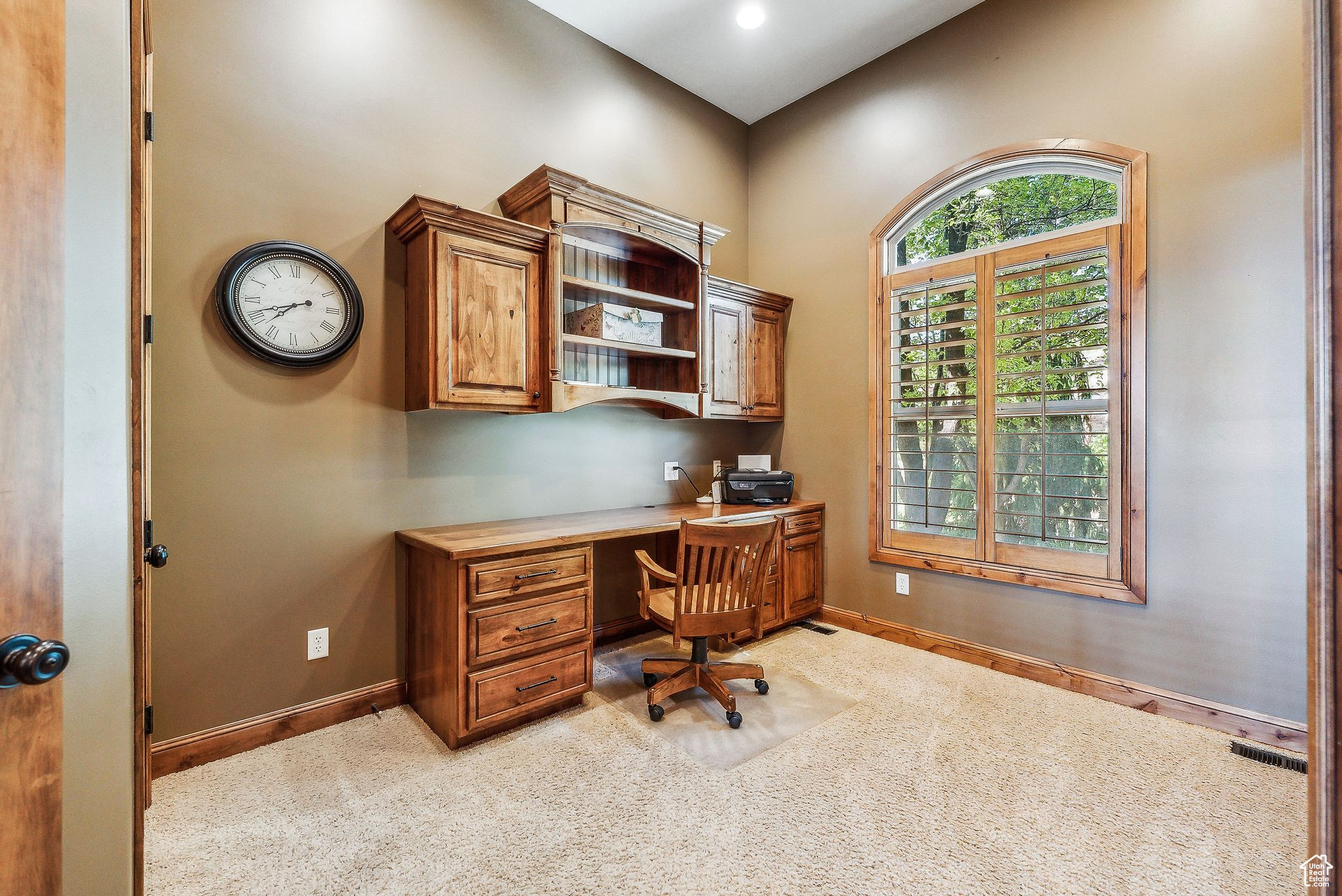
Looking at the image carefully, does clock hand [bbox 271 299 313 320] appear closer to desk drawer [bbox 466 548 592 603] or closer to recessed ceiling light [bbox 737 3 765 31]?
desk drawer [bbox 466 548 592 603]

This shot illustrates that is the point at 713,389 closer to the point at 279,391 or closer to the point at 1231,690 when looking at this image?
the point at 279,391

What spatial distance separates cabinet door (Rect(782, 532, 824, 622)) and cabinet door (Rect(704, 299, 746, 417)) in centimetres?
92

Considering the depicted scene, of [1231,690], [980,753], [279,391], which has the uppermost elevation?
[279,391]

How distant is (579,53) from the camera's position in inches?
128

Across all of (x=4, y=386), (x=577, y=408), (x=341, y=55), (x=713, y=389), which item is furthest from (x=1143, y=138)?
(x=4, y=386)

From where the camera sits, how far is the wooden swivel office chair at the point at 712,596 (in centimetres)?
237

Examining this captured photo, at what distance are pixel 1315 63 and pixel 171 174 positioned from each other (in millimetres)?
3024

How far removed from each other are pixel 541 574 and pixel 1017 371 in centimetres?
255

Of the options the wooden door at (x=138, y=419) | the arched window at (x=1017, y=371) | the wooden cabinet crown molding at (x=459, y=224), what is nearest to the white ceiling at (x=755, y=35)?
the arched window at (x=1017, y=371)

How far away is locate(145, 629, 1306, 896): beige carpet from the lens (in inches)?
62.2

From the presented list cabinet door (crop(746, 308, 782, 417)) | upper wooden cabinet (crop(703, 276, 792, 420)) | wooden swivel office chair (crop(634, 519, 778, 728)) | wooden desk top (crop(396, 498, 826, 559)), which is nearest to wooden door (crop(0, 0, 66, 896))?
wooden desk top (crop(396, 498, 826, 559))

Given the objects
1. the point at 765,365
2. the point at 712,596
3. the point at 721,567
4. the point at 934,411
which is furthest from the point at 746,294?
the point at 712,596

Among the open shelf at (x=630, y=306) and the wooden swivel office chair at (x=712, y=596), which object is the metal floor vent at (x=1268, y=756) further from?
the open shelf at (x=630, y=306)

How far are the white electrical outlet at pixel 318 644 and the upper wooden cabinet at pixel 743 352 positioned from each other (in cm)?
218
